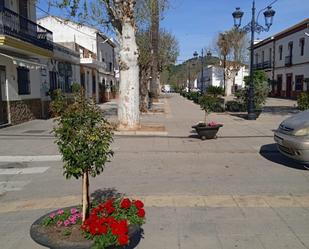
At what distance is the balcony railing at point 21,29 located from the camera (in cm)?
1335

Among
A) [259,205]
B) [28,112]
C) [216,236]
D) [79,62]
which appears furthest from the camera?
[79,62]

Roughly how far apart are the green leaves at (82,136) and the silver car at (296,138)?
454cm

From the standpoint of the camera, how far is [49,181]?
21.7ft

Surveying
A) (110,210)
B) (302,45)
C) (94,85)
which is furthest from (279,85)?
(110,210)

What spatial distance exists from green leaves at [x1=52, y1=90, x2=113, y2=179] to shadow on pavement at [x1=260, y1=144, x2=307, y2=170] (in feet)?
17.1

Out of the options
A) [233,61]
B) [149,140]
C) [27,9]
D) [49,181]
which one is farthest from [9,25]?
[233,61]

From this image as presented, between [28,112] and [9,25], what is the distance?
4406mm

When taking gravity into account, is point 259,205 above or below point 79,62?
below

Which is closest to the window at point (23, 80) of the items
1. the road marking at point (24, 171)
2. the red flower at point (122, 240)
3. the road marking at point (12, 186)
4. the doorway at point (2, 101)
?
the doorway at point (2, 101)

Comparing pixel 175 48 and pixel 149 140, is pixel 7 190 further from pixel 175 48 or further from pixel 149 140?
pixel 175 48

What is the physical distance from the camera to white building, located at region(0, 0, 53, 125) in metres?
13.9

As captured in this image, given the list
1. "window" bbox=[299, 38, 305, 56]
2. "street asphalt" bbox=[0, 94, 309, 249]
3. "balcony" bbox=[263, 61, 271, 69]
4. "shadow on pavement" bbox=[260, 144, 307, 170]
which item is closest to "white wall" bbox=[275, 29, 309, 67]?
"window" bbox=[299, 38, 305, 56]

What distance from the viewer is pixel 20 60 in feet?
46.9

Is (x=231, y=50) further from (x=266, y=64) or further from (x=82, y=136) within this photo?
(x=82, y=136)
